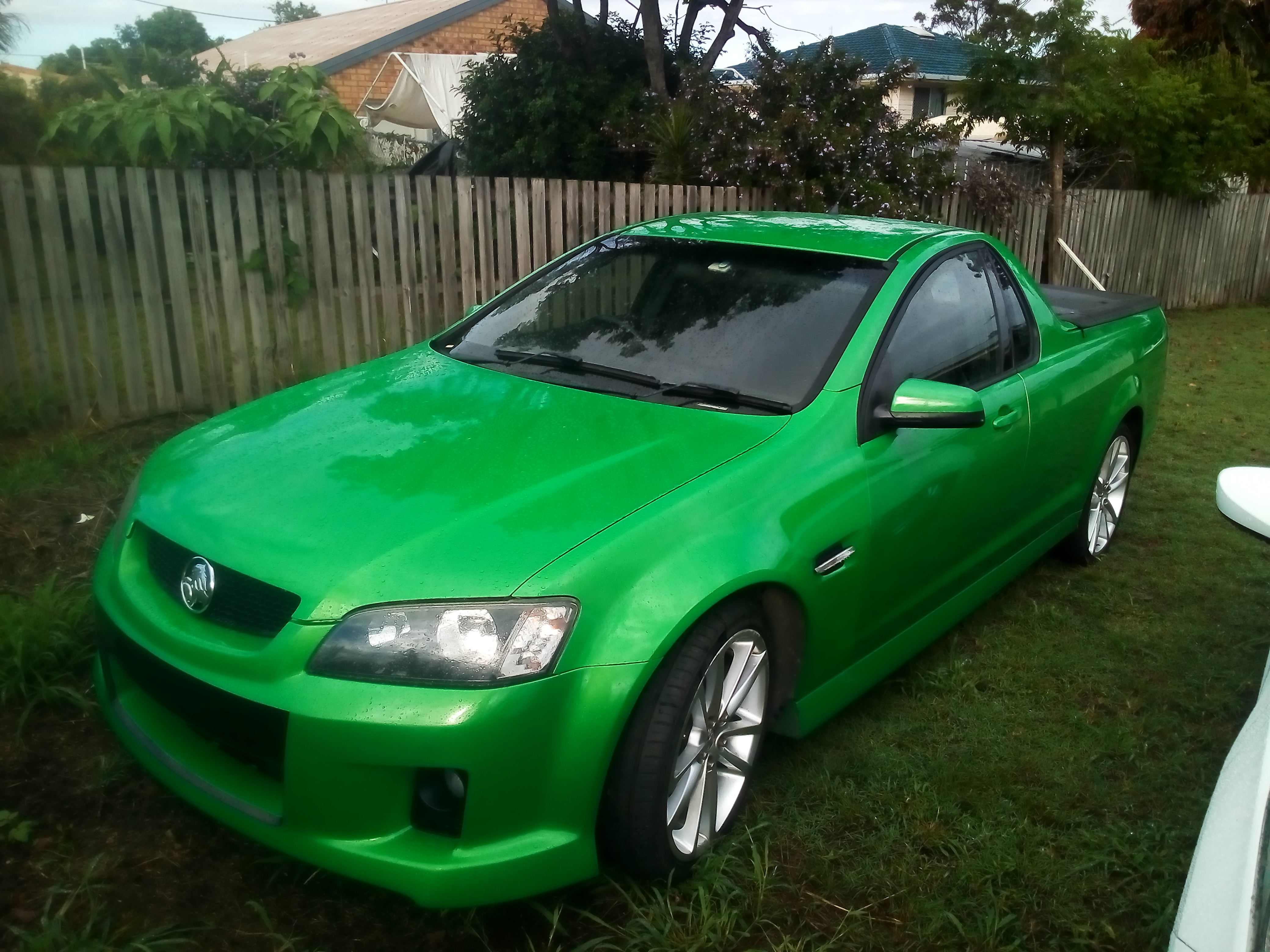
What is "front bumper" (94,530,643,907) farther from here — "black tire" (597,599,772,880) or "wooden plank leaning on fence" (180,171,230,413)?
"wooden plank leaning on fence" (180,171,230,413)

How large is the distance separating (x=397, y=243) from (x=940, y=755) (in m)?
4.80

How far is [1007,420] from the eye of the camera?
3756 millimetres

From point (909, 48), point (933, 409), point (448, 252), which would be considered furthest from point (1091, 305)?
point (909, 48)

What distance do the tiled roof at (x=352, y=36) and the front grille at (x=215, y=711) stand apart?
2194 centimetres

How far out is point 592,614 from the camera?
7.50 feet

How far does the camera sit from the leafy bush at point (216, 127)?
5805 mm

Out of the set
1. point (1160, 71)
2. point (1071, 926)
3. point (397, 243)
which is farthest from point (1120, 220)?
point (1071, 926)

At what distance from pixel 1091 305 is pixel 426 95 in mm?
15079

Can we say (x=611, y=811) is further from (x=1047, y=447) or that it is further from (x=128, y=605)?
(x=1047, y=447)

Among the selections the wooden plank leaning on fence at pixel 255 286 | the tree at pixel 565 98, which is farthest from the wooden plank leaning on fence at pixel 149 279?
the tree at pixel 565 98

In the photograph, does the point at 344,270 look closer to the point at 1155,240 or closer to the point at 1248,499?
the point at 1248,499

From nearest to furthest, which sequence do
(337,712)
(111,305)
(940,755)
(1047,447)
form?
1. (337,712)
2. (940,755)
3. (1047,447)
4. (111,305)

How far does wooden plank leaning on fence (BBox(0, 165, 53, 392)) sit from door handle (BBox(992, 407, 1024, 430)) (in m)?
4.65

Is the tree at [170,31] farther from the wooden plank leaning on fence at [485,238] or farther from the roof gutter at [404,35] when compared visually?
the wooden plank leaning on fence at [485,238]
